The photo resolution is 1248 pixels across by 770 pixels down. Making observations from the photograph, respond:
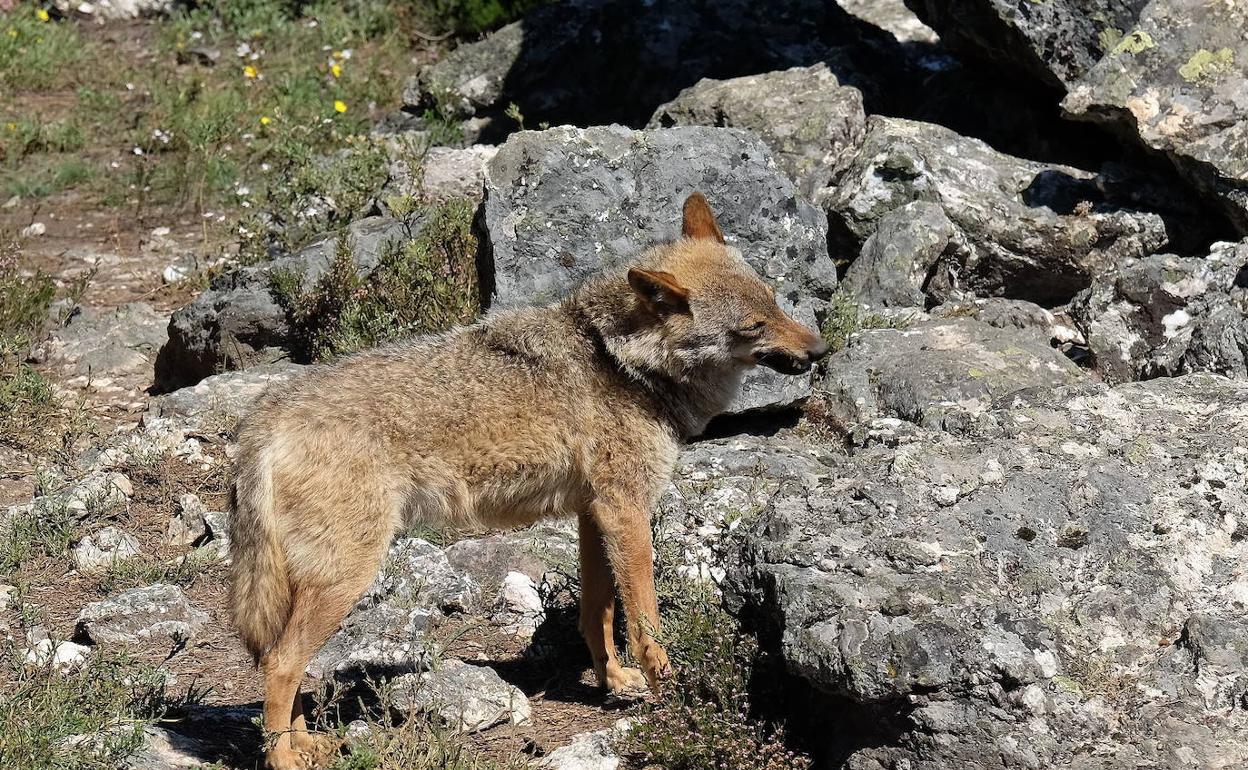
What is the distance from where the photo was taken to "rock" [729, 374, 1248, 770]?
490 cm

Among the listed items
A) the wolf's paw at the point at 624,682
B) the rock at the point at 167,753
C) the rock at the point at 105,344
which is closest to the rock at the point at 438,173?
the rock at the point at 105,344

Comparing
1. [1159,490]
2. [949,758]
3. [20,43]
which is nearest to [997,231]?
[1159,490]

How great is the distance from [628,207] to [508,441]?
357cm

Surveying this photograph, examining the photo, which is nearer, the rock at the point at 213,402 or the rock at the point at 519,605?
the rock at the point at 519,605

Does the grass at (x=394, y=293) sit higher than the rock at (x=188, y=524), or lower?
higher

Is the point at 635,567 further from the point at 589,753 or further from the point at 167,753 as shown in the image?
the point at 167,753

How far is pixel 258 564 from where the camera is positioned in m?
5.65

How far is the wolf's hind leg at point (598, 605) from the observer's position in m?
6.56

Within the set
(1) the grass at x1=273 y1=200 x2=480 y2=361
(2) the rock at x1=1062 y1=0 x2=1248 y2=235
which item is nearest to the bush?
(1) the grass at x1=273 y1=200 x2=480 y2=361

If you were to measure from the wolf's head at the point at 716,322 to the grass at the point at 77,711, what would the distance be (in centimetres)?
292

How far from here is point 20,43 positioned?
16375mm

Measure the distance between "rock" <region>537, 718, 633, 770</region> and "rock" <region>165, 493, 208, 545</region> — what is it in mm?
3489

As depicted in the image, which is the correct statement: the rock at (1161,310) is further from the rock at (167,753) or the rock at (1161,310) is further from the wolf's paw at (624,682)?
the rock at (167,753)

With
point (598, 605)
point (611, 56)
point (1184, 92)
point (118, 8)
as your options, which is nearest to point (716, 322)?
point (598, 605)
